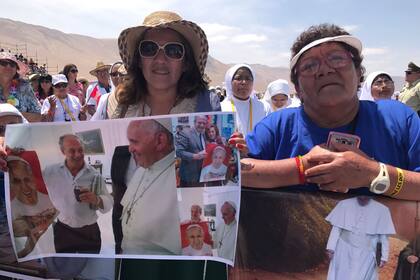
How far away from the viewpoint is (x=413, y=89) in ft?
27.0

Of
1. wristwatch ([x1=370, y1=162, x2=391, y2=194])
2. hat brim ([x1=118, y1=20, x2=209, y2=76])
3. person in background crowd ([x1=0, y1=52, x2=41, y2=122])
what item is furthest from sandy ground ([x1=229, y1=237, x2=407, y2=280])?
person in background crowd ([x1=0, y1=52, x2=41, y2=122])

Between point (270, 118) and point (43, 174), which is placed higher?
point (270, 118)

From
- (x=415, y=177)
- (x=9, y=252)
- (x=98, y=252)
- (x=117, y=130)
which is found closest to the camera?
(x=415, y=177)

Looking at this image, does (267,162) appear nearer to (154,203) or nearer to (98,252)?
(154,203)

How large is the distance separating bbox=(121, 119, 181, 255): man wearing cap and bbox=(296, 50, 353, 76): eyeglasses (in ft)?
2.16

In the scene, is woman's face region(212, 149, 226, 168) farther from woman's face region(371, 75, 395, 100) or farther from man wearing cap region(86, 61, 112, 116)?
A: man wearing cap region(86, 61, 112, 116)

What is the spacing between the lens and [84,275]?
6.75 ft

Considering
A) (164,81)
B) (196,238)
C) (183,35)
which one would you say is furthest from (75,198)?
(183,35)

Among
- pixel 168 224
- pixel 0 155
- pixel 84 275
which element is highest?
pixel 0 155

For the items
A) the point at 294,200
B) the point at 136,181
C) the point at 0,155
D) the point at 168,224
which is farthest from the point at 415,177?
the point at 0,155

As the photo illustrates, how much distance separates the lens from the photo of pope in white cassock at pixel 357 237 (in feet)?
5.41

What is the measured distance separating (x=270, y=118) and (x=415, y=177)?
674mm

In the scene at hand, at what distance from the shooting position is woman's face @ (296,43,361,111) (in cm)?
174

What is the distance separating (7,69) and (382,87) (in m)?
4.71
